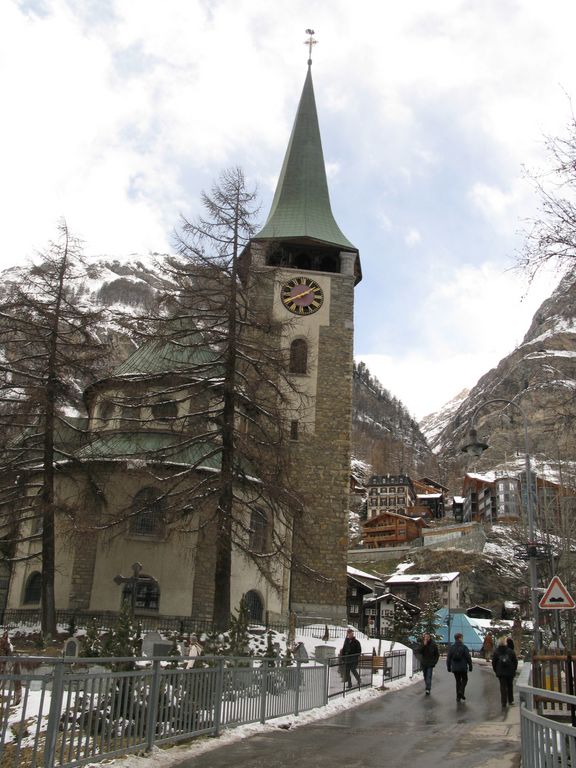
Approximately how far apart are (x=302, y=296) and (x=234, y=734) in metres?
30.5

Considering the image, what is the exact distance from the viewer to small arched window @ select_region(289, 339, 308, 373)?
39.5 m

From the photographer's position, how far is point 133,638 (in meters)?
14.4

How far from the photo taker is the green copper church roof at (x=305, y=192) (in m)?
42.8

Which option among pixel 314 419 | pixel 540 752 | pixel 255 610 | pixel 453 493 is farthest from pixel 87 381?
pixel 453 493

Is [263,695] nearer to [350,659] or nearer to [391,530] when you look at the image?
[350,659]

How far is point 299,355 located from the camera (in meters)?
39.8

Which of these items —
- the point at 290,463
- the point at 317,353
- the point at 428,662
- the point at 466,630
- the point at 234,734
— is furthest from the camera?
the point at 466,630

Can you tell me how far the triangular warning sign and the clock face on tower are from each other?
26643mm

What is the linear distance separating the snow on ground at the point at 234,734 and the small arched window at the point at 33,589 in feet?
46.2

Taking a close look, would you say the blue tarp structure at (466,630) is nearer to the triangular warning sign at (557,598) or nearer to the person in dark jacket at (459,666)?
the person in dark jacket at (459,666)

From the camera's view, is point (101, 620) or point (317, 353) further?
point (317, 353)

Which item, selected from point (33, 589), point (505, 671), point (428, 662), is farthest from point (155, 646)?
point (33, 589)

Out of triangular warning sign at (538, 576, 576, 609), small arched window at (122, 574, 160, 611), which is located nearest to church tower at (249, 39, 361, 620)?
small arched window at (122, 574, 160, 611)

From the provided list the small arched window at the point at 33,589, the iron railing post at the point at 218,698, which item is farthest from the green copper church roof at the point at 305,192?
the iron railing post at the point at 218,698
